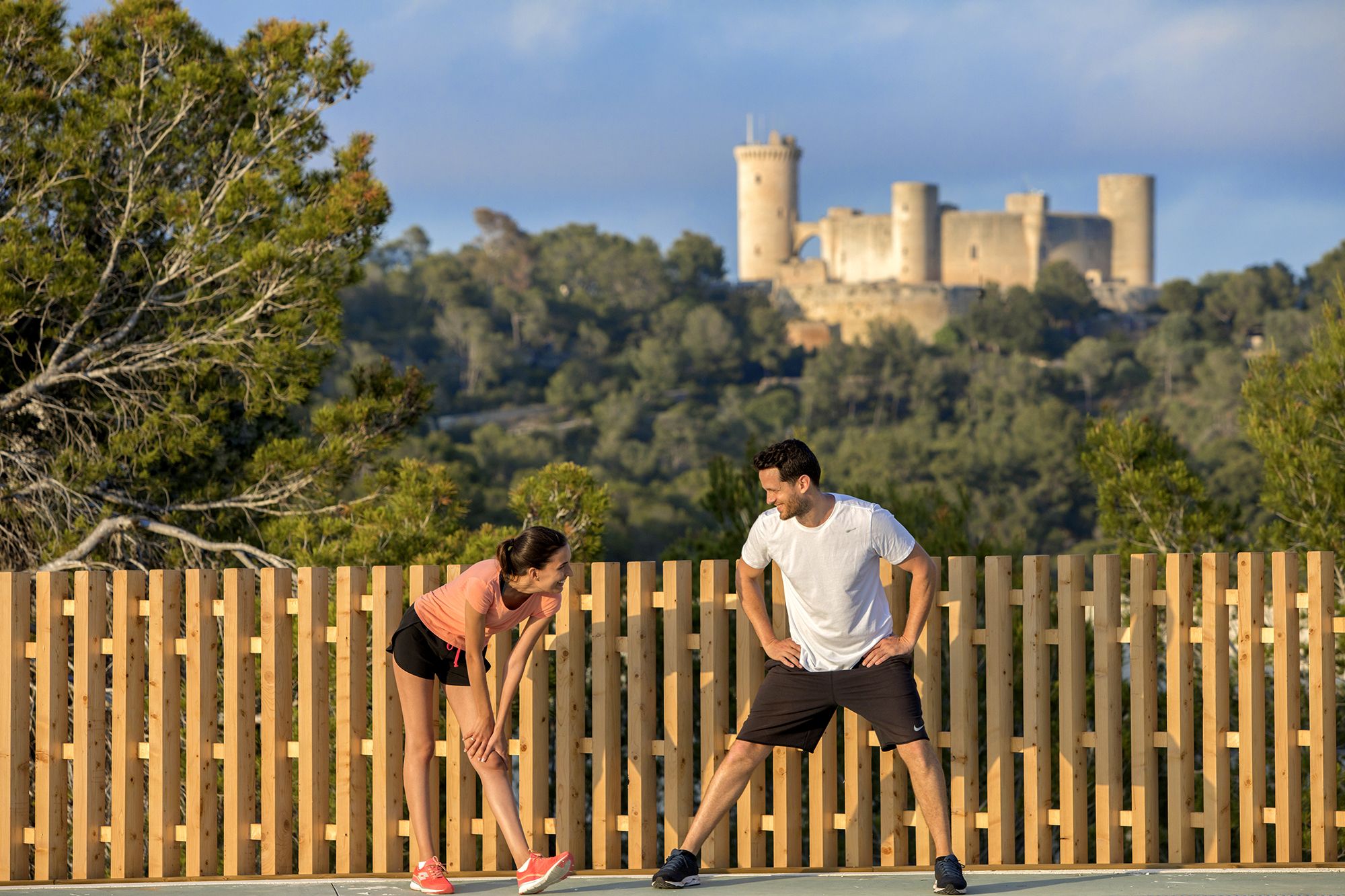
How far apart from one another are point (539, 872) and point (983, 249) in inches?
3939

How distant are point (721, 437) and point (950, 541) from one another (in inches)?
2222

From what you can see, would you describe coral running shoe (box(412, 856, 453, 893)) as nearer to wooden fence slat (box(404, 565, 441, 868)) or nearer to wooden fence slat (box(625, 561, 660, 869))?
wooden fence slat (box(404, 565, 441, 868))

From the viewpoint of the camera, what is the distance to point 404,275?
87.1 m

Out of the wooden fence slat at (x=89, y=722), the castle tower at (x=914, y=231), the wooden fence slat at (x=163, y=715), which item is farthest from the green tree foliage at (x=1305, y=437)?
the castle tower at (x=914, y=231)

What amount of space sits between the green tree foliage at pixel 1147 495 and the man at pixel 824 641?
5.93 meters

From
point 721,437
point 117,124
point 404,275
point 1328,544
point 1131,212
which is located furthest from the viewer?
point 1131,212

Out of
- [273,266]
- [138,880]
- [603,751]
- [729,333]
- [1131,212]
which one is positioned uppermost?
[1131,212]

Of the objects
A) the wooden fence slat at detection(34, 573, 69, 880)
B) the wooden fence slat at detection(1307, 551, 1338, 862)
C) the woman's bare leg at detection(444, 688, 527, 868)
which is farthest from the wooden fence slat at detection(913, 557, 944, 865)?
the wooden fence slat at detection(34, 573, 69, 880)

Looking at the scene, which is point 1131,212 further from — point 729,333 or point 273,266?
point 273,266

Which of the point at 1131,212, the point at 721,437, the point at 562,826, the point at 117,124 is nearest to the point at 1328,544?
the point at 562,826

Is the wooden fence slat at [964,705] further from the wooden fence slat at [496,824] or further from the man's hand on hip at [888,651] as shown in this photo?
the wooden fence slat at [496,824]

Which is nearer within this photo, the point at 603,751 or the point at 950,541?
the point at 603,751

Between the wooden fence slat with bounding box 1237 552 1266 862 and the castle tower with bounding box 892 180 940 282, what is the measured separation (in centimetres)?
9599

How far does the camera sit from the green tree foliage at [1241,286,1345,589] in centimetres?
960
